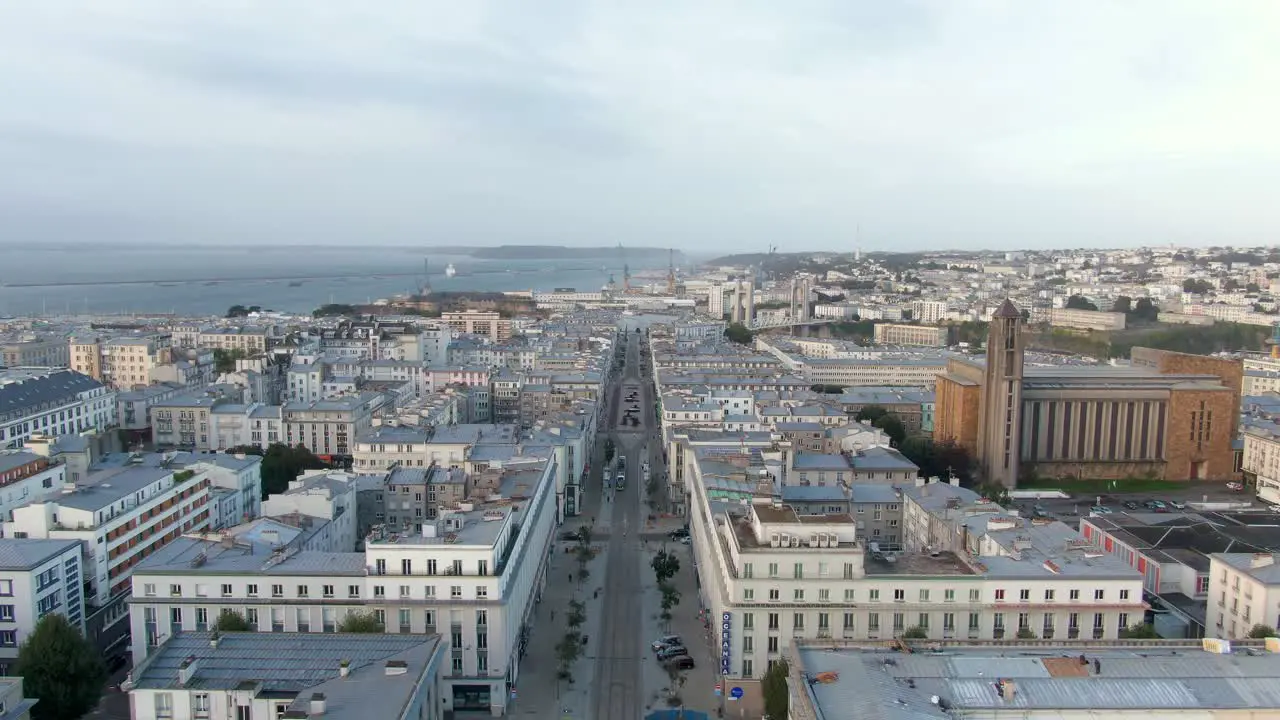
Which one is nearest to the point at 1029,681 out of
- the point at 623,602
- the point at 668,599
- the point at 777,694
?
the point at 777,694

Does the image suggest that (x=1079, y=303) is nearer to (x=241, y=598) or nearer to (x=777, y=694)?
(x=777, y=694)

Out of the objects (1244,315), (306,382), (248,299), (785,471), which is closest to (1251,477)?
(785,471)

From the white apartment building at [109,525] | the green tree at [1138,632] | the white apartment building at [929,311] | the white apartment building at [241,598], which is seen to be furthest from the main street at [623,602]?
the white apartment building at [929,311]

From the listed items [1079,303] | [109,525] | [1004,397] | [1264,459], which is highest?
[1079,303]

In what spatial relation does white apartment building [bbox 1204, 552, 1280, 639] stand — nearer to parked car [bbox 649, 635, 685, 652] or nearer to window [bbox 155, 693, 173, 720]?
parked car [bbox 649, 635, 685, 652]

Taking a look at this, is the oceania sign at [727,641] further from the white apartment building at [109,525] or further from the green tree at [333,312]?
the green tree at [333,312]

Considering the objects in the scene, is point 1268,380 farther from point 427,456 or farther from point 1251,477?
point 427,456
